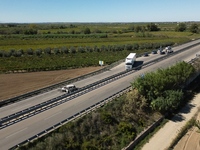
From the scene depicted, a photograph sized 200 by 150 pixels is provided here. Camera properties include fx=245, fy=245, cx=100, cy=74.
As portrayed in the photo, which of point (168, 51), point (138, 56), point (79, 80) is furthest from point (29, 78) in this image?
point (168, 51)

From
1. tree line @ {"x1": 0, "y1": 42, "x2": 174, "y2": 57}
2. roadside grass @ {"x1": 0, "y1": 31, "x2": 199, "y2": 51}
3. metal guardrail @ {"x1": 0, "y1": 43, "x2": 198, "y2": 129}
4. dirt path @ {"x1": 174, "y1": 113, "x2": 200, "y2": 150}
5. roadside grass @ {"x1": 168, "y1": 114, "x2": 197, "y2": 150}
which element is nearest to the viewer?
metal guardrail @ {"x1": 0, "y1": 43, "x2": 198, "y2": 129}

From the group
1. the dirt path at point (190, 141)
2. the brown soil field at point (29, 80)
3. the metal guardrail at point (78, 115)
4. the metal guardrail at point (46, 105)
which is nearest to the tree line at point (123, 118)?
the metal guardrail at point (78, 115)

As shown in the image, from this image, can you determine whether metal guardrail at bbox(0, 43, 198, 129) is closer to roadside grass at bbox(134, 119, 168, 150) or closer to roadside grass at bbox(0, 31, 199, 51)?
roadside grass at bbox(134, 119, 168, 150)

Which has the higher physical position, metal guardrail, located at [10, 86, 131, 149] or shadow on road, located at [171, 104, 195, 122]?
metal guardrail, located at [10, 86, 131, 149]

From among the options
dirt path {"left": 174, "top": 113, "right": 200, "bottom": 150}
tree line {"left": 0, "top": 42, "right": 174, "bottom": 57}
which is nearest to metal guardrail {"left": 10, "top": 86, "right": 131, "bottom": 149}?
dirt path {"left": 174, "top": 113, "right": 200, "bottom": 150}

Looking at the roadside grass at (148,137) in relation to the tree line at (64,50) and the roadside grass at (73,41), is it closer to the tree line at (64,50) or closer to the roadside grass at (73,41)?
the tree line at (64,50)

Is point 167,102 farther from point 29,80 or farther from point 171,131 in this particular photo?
point 29,80
